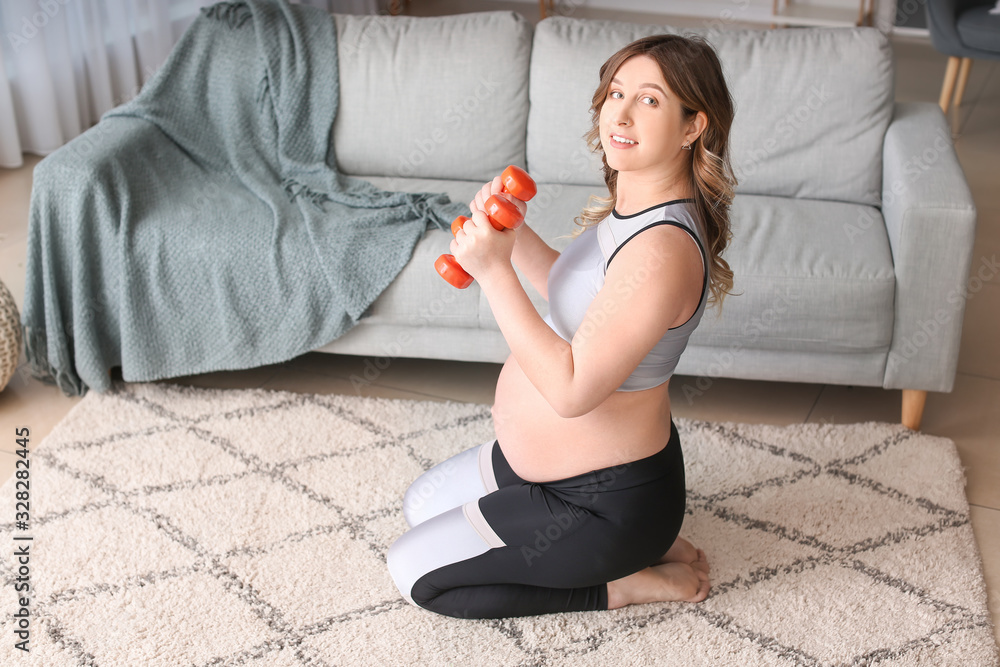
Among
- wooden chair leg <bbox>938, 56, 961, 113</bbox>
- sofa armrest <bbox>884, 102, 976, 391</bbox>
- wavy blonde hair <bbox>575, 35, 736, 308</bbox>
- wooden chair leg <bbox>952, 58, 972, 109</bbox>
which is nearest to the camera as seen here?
wavy blonde hair <bbox>575, 35, 736, 308</bbox>

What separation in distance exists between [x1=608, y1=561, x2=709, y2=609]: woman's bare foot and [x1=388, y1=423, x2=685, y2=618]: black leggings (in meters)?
0.03

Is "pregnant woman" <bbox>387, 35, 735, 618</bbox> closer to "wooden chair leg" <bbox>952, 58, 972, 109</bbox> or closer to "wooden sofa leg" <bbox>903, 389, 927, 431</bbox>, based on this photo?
"wooden sofa leg" <bbox>903, 389, 927, 431</bbox>

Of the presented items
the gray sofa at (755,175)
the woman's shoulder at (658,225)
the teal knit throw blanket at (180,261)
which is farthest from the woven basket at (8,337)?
the woman's shoulder at (658,225)

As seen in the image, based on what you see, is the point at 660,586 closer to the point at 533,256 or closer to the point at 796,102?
the point at 533,256

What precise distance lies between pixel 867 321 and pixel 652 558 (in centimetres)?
83

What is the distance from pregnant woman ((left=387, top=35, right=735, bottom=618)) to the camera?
3.92ft

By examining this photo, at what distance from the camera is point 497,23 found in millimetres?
2504

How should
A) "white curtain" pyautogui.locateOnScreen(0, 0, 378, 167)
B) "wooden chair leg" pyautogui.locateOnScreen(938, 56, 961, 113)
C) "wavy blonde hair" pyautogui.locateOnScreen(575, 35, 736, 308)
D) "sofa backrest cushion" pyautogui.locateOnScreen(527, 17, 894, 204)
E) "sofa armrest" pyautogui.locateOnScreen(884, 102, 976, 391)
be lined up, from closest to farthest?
"wavy blonde hair" pyautogui.locateOnScreen(575, 35, 736, 308) < "sofa armrest" pyautogui.locateOnScreen(884, 102, 976, 391) < "sofa backrest cushion" pyautogui.locateOnScreen(527, 17, 894, 204) < "white curtain" pyautogui.locateOnScreen(0, 0, 378, 167) < "wooden chair leg" pyautogui.locateOnScreen(938, 56, 961, 113)

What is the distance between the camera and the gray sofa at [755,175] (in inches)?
78.9

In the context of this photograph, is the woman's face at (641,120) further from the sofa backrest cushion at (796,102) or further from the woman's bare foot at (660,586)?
the sofa backrest cushion at (796,102)

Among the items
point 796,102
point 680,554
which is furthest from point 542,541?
point 796,102

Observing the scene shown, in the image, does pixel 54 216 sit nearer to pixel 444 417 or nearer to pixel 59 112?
pixel 444 417

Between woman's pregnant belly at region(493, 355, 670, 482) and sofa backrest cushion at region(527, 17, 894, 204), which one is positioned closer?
woman's pregnant belly at region(493, 355, 670, 482)

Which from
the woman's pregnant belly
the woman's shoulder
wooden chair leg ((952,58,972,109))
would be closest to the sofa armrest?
the woman's pregnant belly
